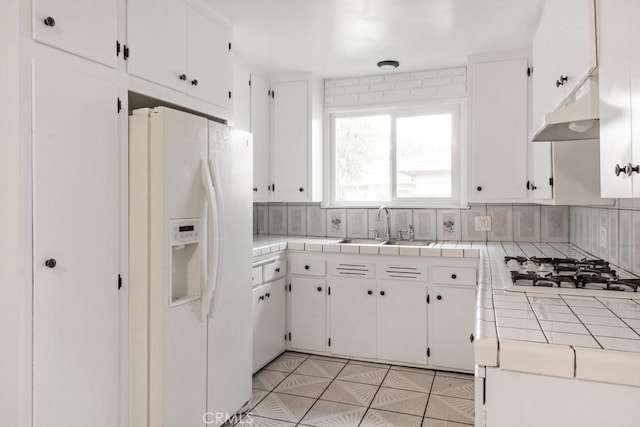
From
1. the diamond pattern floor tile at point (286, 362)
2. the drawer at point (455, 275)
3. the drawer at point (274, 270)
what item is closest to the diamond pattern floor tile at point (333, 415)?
the diamond pattern floor tile at point (286, 362)

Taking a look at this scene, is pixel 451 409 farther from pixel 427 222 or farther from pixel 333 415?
pixel 427 222

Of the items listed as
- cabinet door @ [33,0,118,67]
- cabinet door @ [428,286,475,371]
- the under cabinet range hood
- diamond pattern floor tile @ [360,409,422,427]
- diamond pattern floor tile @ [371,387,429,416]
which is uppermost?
cabinet door @ [33,0,118,67]

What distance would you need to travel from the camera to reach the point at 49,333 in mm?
1477

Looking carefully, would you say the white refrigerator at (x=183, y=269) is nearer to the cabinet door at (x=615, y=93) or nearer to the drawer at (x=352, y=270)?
the drawer at (x=352, y=270)

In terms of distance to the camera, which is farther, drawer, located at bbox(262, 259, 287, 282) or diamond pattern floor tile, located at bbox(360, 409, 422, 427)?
drawer, located at bbox(262, 259, 287, 282)

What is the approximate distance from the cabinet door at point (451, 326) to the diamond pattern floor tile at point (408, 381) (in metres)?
0.16

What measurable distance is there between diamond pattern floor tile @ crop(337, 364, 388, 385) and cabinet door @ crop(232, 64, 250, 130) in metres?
1.94

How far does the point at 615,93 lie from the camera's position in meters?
1.09

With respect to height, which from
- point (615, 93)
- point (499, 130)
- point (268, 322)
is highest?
point (499, 130)

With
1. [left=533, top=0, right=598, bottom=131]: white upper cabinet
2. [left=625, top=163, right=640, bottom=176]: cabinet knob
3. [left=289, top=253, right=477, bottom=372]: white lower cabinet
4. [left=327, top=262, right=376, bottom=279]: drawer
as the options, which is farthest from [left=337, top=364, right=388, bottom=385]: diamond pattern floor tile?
[left=625, top=163, right=640, bottom=176]: cabinet knob

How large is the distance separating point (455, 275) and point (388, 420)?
3.53ft

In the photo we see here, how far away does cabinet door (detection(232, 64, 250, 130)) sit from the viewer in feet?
10.3

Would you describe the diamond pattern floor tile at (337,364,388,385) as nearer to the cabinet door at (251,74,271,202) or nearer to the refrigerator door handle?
the refrigerator door handle

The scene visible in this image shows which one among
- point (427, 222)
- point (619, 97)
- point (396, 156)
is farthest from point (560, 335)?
point (396, 156)
